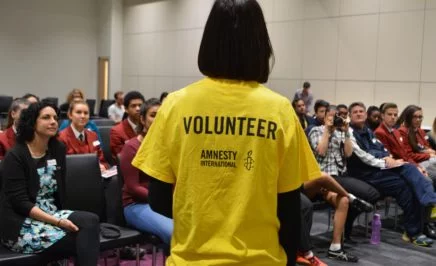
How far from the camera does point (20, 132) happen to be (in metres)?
2.85

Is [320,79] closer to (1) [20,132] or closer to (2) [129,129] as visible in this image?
(2) [129,129]

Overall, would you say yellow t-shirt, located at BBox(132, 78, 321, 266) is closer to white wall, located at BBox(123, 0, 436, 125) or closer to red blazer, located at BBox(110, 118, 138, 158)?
red blazer, located at BBox(110, 118, 138, 158)

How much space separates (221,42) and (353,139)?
3.76 metres

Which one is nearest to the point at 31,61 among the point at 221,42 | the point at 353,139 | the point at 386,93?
the point at 386,93

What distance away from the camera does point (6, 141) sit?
3.74 metres

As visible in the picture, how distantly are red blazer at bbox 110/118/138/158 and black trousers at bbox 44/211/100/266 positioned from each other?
171 centimetres

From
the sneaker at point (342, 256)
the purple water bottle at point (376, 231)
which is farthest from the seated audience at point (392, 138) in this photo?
the sneaker at point (342, 256)

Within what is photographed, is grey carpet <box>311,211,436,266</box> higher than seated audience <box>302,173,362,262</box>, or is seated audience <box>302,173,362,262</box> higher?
seated audience <box>302,173,362,262</box>

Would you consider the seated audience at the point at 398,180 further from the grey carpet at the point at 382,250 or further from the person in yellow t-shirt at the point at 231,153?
the person in yellow t-shirt at the point at 231,153

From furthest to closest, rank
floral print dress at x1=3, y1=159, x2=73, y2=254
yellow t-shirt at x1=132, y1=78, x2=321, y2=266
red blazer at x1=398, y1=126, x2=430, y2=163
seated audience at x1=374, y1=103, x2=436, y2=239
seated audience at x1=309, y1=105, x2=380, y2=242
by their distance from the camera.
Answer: red blazer at x1=398, y1=126, x2=430, y2=163, seated audience at x1=374, y1=103, x2=436, y2=239, seated audience at x1=309, y1=105, x2=380, y2=242, floral print dress at x1=3, y1=159, x2=73, y2=254, yellow t-shirt at x1=132, y1=78, x2=321, y2=266

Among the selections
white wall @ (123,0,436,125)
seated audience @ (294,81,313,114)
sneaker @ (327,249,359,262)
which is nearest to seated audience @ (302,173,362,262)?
sneaker @ (327,249,359,262)

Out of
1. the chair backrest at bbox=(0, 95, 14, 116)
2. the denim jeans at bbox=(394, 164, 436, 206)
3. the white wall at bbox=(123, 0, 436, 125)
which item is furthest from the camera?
the chair backrest at bbox=(0, 95, 14, 116)

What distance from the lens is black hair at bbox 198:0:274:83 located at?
111cm

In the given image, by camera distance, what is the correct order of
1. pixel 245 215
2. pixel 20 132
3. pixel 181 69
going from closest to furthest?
pixel 245 215
pixel 20 132
pixel 181 69
